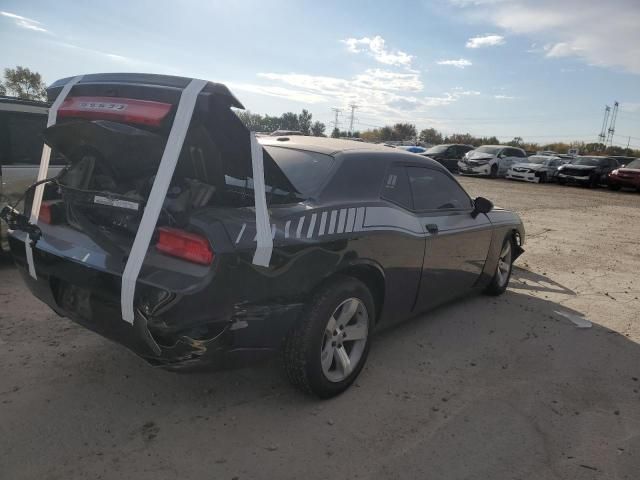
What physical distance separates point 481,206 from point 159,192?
3037 millimetres

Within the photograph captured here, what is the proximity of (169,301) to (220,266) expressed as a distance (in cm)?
28

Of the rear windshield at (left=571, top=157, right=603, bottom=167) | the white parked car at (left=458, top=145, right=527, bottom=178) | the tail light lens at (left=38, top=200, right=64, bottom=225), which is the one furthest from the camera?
the white parked car at (left=458, top=145, right=527, bottom=178)

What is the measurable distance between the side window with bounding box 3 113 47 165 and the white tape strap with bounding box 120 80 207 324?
327 cm

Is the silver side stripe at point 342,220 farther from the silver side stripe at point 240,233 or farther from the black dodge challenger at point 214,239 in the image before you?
the silver side stripe at point 240,233

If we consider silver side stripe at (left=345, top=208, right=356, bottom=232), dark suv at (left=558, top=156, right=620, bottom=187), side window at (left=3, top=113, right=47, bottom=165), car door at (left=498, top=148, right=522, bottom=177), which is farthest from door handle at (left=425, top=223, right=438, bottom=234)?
dark suv at (left=558, top=156, right=620, bottom=187)

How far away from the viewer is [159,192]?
233cm

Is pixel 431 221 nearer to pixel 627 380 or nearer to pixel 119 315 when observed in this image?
pixel 627 380

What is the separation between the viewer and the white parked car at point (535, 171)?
75.4ft

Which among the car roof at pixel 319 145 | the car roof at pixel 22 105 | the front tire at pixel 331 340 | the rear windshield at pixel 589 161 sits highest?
the rear windshield at pixel 589 161

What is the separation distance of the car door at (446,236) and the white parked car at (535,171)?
20.4 metres

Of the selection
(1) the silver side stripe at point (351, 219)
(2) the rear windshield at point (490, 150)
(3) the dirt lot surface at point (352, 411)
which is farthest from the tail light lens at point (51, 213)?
(2) the rear windshield at point (490, 150)

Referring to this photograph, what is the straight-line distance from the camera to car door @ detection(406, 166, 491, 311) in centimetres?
376

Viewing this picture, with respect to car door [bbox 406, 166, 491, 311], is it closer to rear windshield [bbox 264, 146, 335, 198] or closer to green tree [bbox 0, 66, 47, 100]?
rear windshield [bbox 264, 146, 335, 198]

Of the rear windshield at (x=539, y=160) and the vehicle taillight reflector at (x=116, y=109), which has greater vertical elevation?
the rear windshield at (x=539, y=160)
